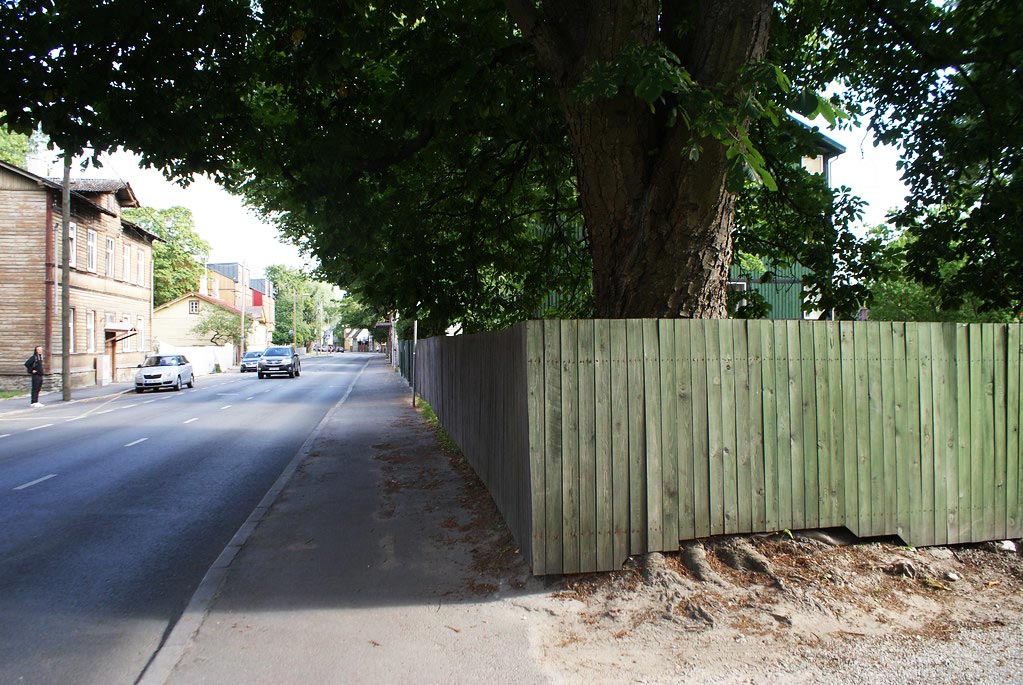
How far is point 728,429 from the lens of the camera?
17.5ft

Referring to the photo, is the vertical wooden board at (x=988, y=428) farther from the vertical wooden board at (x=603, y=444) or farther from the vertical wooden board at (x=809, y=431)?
the vertical wooden board at (x=603, y=444)

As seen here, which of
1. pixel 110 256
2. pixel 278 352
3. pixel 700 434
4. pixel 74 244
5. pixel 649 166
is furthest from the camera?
pixel 278 352

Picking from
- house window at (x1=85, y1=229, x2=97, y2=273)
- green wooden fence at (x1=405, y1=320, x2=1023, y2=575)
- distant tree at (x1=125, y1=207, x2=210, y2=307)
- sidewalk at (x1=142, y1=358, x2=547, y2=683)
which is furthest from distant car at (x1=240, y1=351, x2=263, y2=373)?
green wooden fence at (x1=405, y1=320, x2=1023, y2=575)

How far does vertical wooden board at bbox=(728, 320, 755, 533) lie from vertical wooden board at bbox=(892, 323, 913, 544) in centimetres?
129

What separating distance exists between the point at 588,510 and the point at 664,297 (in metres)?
1.88

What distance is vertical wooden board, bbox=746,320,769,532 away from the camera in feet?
17.5

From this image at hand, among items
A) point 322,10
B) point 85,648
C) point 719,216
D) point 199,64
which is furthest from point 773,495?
point 199,64

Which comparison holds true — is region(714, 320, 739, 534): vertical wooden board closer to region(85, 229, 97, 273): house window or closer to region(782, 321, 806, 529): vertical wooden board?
region(782, 321, 806, 529): vertical wooden board

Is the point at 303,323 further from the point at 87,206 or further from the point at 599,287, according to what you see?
the point at 599,287

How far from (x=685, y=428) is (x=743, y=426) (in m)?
0.47

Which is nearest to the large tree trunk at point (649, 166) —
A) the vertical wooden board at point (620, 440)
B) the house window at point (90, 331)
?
the vertical wooden board at point (620, 440)

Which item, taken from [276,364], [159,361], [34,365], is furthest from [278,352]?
[34,365]

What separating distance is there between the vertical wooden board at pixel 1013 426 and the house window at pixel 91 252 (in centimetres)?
3549

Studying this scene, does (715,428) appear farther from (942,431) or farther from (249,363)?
(249,363)
